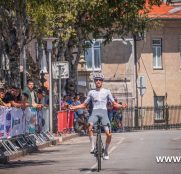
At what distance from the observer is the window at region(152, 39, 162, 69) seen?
6084 cm

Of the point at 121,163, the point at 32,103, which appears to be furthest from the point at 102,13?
the point at 121,163

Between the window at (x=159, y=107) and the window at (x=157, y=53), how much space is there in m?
2.20

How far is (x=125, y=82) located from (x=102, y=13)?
19.8 metres

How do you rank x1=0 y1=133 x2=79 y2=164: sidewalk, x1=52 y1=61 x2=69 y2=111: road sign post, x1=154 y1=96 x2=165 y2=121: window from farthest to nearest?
x1=154 y1=96 x2=165 y2=121: window
x1=52 y1=61 x2=69 y2=111: road sign post
x1=0 y1=133 x2=79 y2=164: sidewalk

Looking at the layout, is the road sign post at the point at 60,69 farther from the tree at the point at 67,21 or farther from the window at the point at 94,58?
the window at the point at 94,58

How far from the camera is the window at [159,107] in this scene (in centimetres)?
5844

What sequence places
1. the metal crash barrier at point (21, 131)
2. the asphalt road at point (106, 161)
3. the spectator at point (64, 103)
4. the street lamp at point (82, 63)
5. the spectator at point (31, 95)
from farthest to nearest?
1. the street lamp at point (82, 63)
2. the spectator at point (64, 103)
3. the spectator at point (31, 95)
4. the metal crash barrier at point (21, 131)
5. the asphalt road at point (106, 161)

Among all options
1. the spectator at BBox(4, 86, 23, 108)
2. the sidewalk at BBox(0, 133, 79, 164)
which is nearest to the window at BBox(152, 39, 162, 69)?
the sidewalk at BBox(0, 133, 79, 164)

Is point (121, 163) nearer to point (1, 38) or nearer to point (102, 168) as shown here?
point (102, 168)

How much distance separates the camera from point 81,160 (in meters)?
22.1

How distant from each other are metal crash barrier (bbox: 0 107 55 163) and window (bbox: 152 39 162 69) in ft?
97.3

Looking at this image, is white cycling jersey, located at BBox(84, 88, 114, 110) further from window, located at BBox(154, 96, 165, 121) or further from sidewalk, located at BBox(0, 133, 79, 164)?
window, located at BBox(154, 96, 165, 121)

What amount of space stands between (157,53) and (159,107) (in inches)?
170

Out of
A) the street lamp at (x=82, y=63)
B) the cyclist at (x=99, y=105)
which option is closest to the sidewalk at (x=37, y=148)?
the cyclist at (x=99, y=105)
